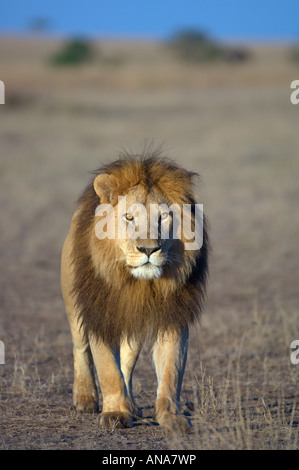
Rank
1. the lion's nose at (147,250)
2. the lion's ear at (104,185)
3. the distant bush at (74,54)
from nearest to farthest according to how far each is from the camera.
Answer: the lion's nose at (147,250) < the lion's ear at (104,185) < the distant bush at (74,54)

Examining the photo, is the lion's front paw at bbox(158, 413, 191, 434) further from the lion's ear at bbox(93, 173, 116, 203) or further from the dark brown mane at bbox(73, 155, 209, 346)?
the lion's ear at bbox(93, 173, 116, 203)

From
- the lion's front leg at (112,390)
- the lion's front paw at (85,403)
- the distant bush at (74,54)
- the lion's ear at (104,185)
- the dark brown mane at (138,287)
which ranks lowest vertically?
the lion's front paw at (85,403)

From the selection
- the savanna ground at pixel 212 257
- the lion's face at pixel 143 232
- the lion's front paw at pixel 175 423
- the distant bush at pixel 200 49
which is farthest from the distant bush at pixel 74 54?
the lion's front paw at pixel 175 423

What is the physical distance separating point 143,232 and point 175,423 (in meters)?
0.96

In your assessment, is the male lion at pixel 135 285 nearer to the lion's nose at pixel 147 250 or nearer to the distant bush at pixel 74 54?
the lion's nose at pixel 147 250

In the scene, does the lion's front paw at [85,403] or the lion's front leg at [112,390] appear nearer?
the lion's front leg at [112,390]

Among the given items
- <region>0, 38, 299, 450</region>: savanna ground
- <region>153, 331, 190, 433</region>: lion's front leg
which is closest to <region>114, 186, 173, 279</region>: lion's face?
<region>153, 331, 190, 433</region>: lion's front leg

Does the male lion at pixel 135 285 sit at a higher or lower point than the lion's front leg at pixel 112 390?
higher

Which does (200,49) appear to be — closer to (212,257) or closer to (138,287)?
(212,257)

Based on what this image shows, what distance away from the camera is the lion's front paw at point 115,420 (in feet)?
13.5

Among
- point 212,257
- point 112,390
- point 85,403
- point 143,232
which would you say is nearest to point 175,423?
point 112,390

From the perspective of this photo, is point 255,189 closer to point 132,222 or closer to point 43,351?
point 43,351

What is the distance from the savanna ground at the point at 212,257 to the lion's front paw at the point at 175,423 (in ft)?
0.15

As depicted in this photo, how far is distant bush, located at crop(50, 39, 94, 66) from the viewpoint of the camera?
41125mm
